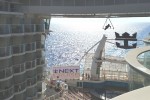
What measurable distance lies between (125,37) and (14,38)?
20.3 m

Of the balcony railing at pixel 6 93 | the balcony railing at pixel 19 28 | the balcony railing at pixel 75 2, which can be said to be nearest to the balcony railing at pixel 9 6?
the balcony railing at pixel 19 28

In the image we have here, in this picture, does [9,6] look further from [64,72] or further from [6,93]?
[64,72]

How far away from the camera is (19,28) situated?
3341cm

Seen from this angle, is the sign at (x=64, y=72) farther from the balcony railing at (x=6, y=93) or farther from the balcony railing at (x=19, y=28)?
the balcony railing at (x=6, y=93)

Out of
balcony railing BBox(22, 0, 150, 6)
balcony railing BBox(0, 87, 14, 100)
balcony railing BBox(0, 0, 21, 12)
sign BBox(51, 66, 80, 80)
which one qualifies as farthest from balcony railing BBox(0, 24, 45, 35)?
sign BBox(51, 66, 80, 80)

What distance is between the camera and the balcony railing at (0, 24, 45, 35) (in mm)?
30341

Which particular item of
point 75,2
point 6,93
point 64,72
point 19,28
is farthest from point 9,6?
point 64,72

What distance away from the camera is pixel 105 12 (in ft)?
117

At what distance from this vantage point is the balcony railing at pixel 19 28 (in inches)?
1195

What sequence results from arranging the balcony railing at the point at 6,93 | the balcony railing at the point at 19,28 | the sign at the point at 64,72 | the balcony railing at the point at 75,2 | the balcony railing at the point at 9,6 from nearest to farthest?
the balcony railing at the point at 6,93 < the balcony railing at the point at 19,28 < the balcony railing at the point at 9,6 < the balcony railing at the point at 75,2 < the sign at the point at 64,72

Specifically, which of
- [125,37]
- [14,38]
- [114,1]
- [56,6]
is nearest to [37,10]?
[56,6]

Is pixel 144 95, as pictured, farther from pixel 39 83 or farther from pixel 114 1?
pixel 39 83

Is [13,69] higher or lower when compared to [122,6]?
lower

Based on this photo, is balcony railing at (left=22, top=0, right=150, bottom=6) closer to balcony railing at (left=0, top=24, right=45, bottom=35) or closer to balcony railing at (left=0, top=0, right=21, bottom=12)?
balcony railing at (left=0, top=0, right=21, bottom=12)
